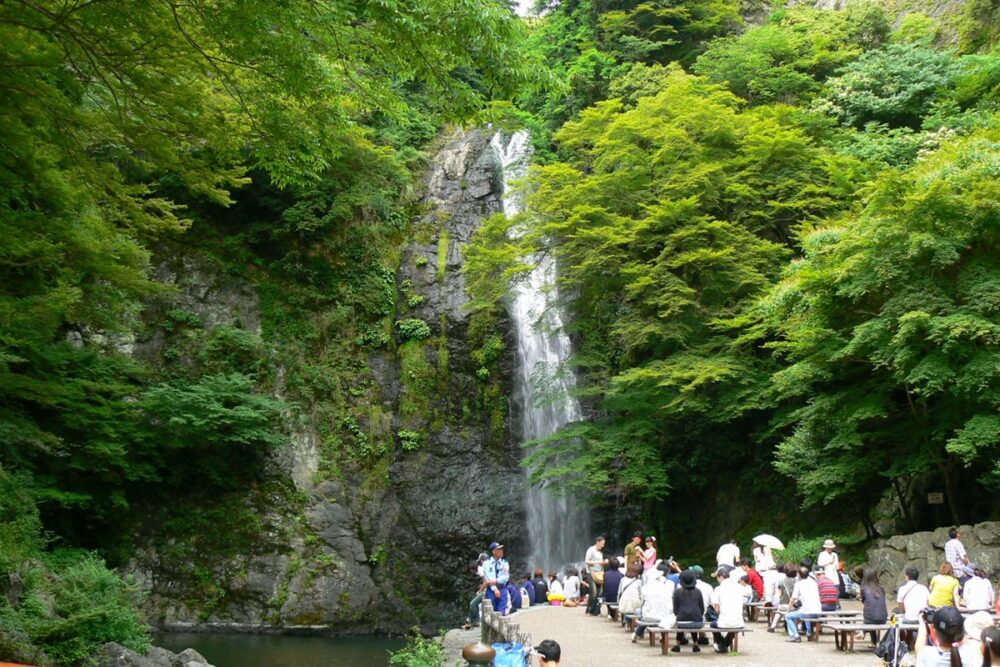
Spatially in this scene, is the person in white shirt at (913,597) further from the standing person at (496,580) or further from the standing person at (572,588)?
the standing person at (572,588)

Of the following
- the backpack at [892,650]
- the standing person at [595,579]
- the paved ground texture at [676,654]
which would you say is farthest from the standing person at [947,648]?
the standing person at [595,579]

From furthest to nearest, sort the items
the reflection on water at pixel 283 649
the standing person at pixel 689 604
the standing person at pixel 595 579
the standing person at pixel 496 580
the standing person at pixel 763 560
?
the reflection on water at pixel 283 649
the standing person at pixel 595 579
the standing person at pixel 763 560
the standing person at pixel 496 580
the standing person at pixel 689 604

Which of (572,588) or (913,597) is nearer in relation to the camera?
(913,597)

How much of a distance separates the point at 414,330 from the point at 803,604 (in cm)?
1538

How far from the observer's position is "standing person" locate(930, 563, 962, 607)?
9156 mm

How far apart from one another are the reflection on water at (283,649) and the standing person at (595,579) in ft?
16.1

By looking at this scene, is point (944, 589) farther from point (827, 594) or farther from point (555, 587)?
point (555, 587)

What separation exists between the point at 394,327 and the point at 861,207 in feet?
45.0

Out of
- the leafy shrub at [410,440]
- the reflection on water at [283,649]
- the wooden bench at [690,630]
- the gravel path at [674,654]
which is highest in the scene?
the leafy shrub at [410,440]

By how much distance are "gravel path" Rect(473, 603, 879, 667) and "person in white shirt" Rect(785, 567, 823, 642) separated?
0.72 feet

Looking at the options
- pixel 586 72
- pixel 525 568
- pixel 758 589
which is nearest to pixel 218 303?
pixel 525 568

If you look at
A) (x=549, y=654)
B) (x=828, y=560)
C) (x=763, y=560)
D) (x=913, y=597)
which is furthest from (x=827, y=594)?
(x=549, y=654)

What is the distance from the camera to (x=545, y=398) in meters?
21.0

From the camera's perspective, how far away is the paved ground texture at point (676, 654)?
930 cm
